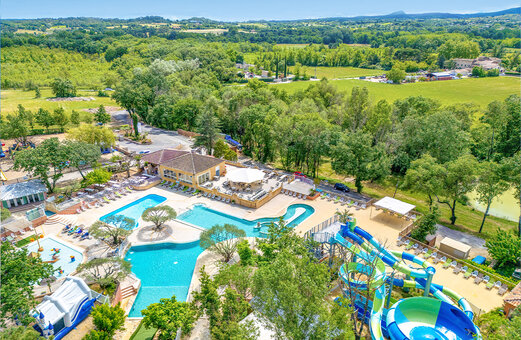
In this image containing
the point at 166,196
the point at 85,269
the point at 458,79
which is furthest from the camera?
the point at 458,79

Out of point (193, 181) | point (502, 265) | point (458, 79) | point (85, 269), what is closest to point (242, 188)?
point (193, 181)

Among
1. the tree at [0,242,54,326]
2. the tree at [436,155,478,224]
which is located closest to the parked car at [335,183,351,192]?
the tree at [436,155,478,224]

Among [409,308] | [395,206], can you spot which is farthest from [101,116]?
[409,308]

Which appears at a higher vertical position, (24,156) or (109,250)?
(24,156)

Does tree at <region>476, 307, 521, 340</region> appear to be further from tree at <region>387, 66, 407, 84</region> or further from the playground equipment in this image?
tree at <region>387, 66, 407, 84</region>

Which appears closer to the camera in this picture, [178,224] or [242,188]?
[178,224]

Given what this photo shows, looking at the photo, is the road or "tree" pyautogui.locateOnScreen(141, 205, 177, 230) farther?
the road

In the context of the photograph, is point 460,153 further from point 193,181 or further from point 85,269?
point 85,269
